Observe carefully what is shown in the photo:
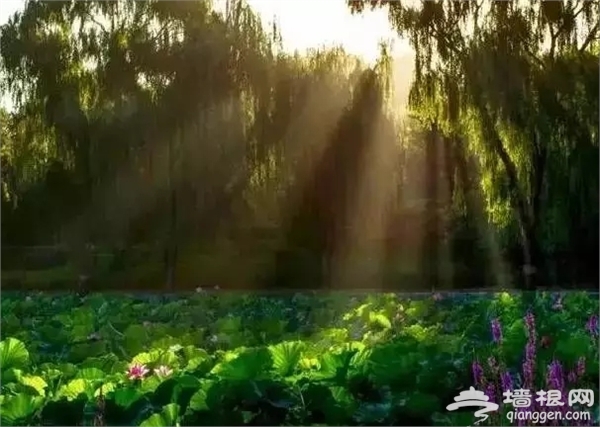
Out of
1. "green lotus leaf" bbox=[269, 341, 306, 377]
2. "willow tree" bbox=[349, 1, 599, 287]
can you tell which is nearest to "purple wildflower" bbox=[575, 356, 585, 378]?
"willow tree" bbox=[349, 1, 599, 287]

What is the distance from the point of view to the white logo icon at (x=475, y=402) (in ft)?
5.53

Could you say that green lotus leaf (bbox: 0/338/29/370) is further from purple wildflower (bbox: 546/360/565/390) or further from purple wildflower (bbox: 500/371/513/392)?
purple wildflower (bbox: 546/360/565/390)

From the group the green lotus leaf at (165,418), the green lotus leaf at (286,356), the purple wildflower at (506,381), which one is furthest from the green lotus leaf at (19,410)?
the purple wildflower at (506,381)

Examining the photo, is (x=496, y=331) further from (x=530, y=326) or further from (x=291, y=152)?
(x=291, y=152)

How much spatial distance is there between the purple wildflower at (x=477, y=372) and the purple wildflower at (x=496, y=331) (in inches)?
3.1

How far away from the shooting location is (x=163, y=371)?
6.05ft

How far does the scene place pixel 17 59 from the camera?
76.9 inches

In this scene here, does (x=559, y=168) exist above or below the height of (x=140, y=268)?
above

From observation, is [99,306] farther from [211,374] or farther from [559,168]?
[559,168]

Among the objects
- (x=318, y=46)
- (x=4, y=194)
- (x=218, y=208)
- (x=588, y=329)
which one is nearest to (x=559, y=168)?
(x=588, y=329)

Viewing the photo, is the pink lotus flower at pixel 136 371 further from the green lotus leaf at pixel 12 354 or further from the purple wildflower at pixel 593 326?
the purple wildflower at pixel 593 326

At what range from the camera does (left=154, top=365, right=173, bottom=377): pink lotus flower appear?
1.83m

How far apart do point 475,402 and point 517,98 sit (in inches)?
30.5

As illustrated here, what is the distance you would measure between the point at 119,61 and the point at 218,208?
440 mm
